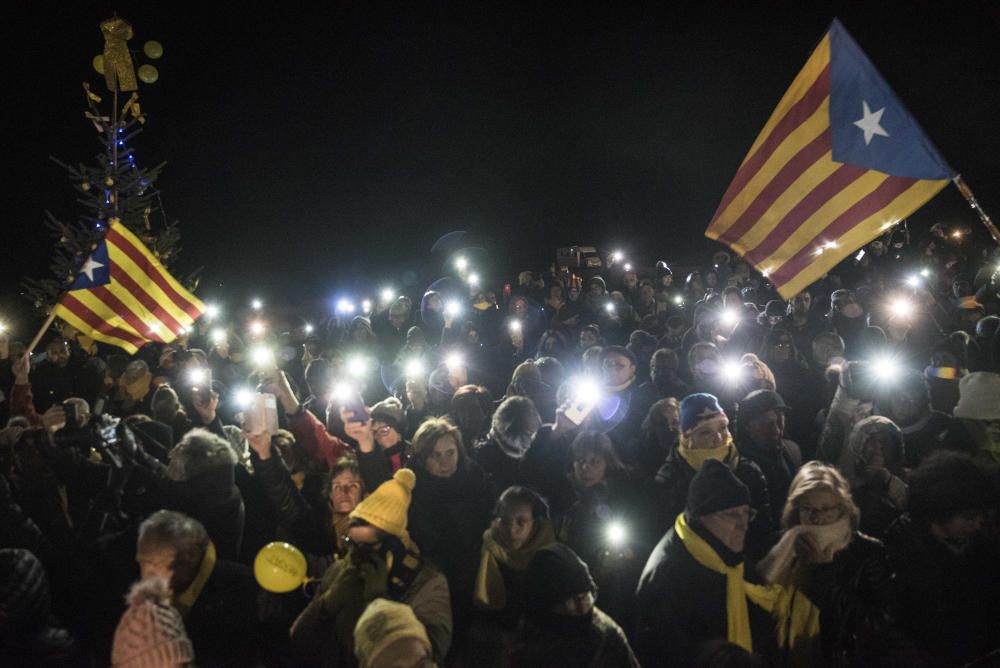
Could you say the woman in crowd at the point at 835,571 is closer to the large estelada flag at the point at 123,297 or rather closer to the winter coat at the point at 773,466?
the winter coat at the point at 773,466

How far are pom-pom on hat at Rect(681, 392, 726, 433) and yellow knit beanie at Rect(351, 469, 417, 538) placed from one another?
1919 millimetres

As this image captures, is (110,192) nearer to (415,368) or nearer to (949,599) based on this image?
(415,368)

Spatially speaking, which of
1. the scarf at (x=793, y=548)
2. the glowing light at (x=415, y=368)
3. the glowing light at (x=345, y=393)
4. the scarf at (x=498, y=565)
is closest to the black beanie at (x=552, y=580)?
the scarf at (x=498, y=565)

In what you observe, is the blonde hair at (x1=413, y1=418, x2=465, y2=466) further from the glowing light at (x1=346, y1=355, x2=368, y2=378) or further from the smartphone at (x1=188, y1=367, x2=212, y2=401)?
the glowing light at (x1=346, y1=355, x2=368, y2=378)

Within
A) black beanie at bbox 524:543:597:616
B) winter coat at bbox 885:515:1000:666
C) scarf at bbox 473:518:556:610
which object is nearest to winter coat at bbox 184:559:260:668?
scarf at bbox 473:518:556:610

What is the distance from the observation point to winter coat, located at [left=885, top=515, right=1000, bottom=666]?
2.67 m

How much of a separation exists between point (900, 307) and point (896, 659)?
4.91 m

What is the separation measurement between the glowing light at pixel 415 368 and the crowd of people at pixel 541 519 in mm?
67

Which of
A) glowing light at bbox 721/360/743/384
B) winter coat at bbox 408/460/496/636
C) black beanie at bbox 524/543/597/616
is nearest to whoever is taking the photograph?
black beanie at bbox 524/543/597/616

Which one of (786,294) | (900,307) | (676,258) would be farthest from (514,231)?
(786,294)

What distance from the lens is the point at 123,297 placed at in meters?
5.66

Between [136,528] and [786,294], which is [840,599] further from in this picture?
[136,528]

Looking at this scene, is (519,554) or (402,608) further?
(519,554)

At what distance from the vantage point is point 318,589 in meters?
3.15
